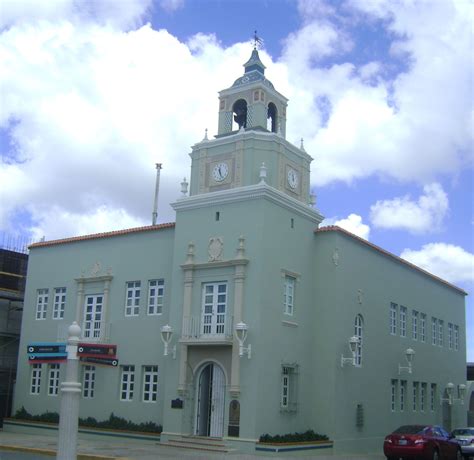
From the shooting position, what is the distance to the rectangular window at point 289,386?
80.1 ft

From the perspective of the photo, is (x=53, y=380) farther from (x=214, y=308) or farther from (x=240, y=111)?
(x=240, y=111)

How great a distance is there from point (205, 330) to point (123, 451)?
485 cm

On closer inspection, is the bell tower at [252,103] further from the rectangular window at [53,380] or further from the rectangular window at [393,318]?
the rectangular window at [53,380]

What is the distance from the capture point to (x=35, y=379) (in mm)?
30391

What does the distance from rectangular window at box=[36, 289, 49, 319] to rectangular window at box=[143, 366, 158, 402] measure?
6.44 metres

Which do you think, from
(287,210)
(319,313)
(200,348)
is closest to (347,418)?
(319,313)

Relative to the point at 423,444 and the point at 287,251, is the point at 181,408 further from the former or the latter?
the point at 423,444

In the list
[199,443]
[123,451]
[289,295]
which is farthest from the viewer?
[289,295]

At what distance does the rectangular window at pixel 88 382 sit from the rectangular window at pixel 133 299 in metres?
2.90

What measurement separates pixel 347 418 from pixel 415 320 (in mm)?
8503

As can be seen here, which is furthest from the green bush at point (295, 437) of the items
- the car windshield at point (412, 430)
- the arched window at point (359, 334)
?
the car windshield at point (412, 430)

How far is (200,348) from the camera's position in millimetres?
24688

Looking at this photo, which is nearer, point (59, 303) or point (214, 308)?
point (214, 308)

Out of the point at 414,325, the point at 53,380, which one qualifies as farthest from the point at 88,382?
the point at 414,325
